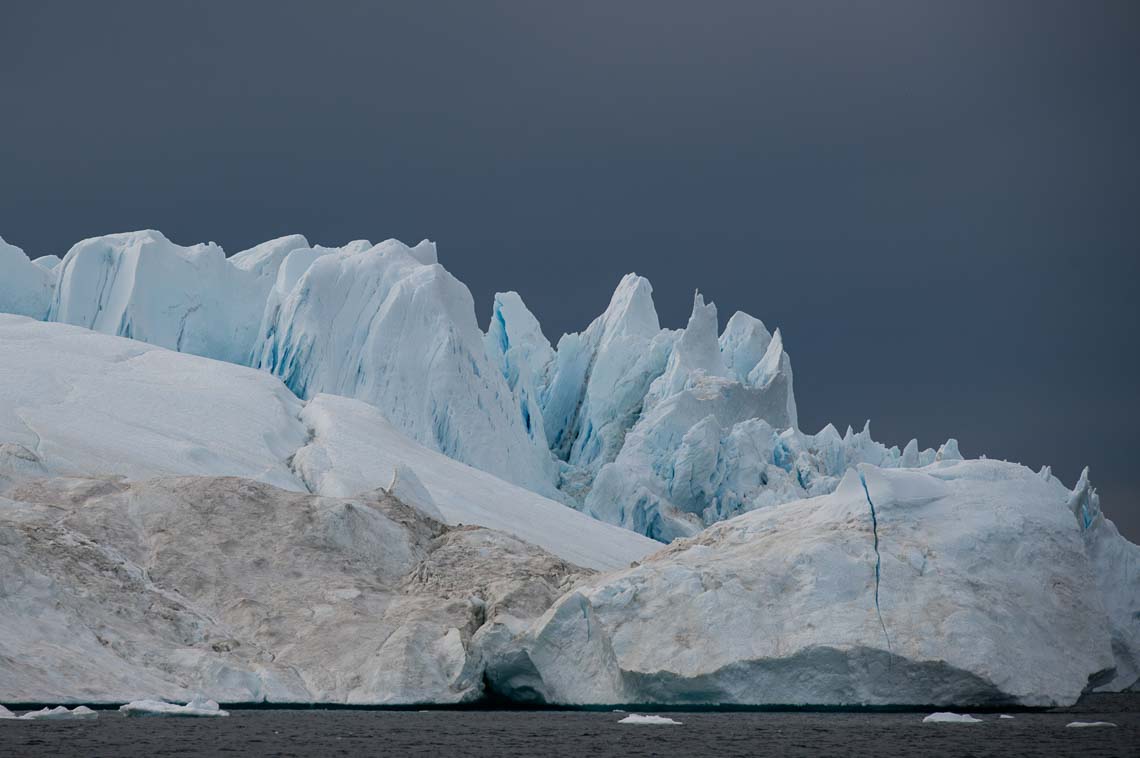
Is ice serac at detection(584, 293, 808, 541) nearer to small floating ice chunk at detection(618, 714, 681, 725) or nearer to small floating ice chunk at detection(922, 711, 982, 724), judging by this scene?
small floating ice chunk at detection(922, 711, 982, 724)

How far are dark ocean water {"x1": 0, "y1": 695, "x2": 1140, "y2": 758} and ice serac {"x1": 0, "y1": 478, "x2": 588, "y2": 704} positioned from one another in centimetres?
219

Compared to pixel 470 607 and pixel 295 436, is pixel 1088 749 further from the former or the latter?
pixel 295 436

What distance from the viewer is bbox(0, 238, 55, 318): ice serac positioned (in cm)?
5627

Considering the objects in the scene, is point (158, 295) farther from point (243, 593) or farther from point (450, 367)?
point (243, 593)

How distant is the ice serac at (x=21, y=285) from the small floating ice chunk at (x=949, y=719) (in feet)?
147

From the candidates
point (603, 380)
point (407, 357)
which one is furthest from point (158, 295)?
point (603, 380)

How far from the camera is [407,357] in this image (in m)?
53.1

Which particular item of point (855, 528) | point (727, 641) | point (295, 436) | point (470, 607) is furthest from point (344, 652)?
point (295, 436)

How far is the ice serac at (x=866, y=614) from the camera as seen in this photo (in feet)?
75.8

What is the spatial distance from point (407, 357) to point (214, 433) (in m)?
13.1

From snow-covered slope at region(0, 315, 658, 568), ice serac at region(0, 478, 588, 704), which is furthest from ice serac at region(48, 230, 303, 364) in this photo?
ice serac at region(0, 478, 588, 704)

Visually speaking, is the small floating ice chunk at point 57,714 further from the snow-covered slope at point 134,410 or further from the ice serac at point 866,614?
the snow-covered slope at point 134,410

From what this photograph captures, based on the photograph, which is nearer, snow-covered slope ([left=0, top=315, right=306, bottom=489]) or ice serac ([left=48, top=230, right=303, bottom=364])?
snow-covered slope ([left=0, top=315, right=306, bottom=489])

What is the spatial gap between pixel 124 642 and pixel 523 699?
733 cm
